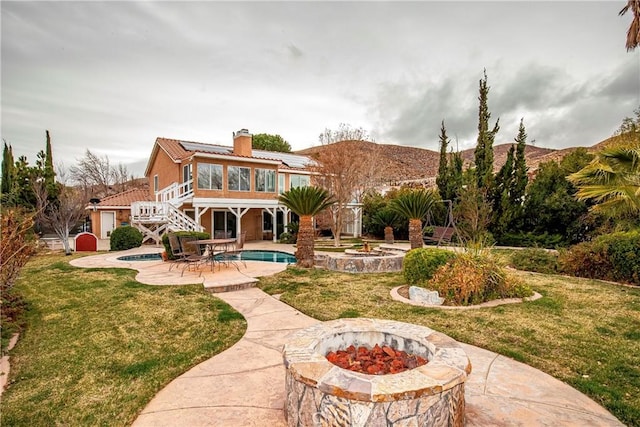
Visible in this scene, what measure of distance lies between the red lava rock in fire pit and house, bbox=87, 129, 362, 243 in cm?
1608

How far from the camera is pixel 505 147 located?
50125 mm

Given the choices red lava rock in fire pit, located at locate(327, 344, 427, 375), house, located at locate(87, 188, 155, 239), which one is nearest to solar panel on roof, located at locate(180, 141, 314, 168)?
house, located at locate(87, 188, 155, 239)

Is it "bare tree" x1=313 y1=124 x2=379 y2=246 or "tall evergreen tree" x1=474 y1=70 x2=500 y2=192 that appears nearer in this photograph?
"tall evergreen tree" x1=474 y1=70 x2=500 y2=192

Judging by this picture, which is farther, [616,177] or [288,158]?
[288,158]

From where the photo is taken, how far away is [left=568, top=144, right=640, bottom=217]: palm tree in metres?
6.21

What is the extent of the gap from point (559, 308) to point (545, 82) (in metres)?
17.8

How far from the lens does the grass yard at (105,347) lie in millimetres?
3088

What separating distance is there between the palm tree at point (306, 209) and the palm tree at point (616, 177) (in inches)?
260

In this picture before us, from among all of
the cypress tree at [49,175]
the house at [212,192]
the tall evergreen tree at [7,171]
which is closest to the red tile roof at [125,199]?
the house at [212,192]

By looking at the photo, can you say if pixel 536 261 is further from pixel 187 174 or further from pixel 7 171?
pixel 7 171

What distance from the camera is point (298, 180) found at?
79.7 feet

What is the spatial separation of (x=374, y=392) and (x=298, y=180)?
22.5 meters

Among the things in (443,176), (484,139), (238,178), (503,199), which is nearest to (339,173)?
(238,178)

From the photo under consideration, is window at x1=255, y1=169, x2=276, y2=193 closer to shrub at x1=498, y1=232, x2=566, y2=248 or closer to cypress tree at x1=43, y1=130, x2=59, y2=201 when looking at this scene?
shrub at x1=498, y1=232, x2=566, y2=248
